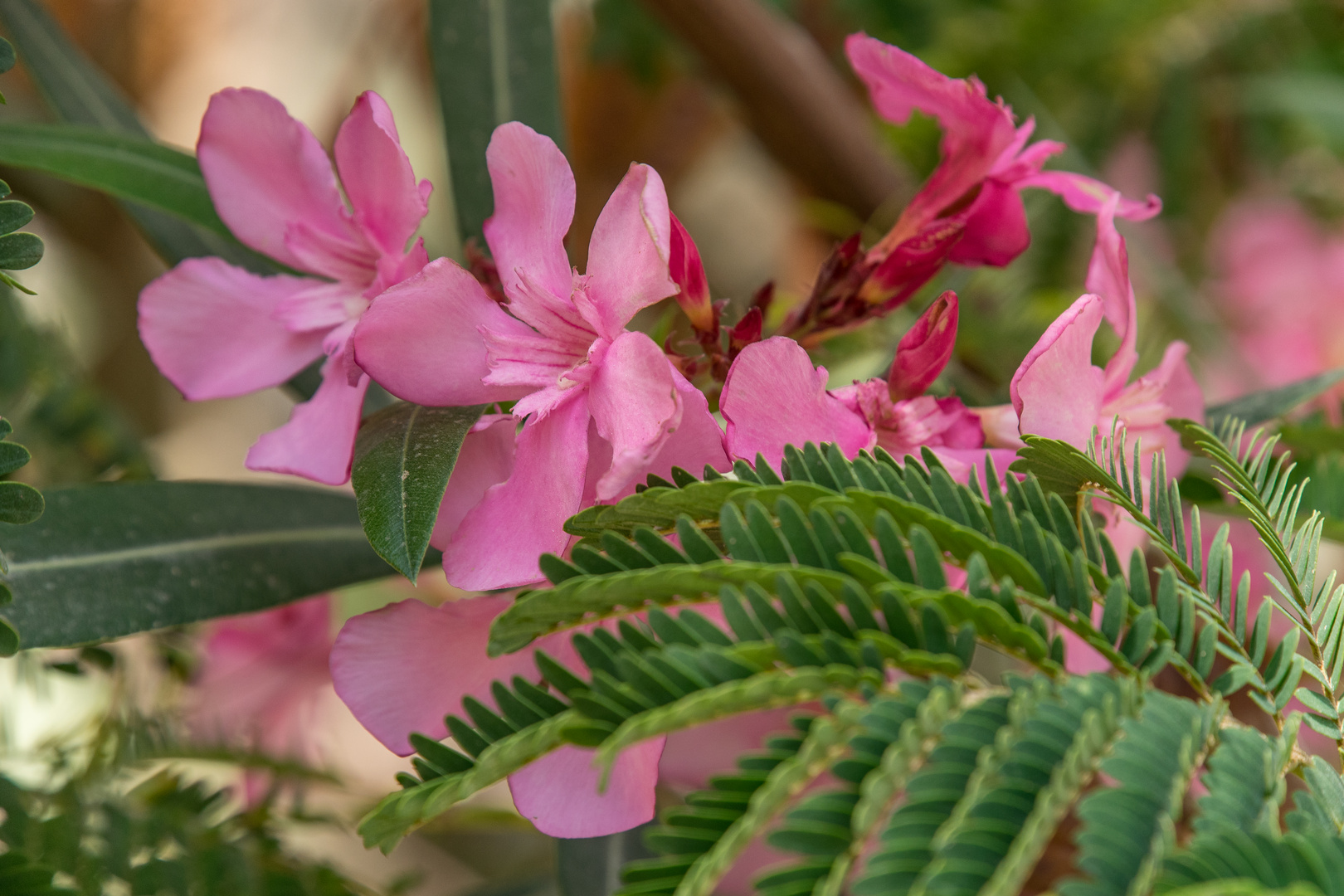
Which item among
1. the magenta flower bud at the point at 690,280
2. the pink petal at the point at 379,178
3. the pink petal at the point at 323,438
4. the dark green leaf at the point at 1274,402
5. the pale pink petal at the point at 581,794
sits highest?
the pink petal at the point at 379,178

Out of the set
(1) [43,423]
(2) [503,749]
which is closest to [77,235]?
(1) [43,423]

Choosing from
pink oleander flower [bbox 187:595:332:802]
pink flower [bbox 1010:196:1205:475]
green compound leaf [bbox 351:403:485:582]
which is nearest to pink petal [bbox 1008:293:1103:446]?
pink flower [bbox 1010:196:1205:475]

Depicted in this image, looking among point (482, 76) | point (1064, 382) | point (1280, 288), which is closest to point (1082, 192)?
point (1064, 382)

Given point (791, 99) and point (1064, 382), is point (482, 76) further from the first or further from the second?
point (791, 99)

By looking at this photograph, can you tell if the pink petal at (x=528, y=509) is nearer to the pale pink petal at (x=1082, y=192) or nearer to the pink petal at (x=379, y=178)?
the pink petal at (x=379, y=178)

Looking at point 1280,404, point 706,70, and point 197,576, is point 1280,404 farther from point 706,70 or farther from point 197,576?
point 706,70

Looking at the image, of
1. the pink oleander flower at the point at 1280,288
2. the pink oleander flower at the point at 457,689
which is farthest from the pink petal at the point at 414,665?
the pink oleander flower at the point at 1280,288
